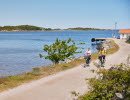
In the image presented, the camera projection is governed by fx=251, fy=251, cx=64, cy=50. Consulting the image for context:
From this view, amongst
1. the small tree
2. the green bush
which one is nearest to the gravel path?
the green bush

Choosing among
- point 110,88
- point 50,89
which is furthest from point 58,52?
point 110,88

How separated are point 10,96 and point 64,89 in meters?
2.92

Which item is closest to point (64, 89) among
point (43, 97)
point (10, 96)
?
point (43, 97)

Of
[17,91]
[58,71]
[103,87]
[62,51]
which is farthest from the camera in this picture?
[62,51]

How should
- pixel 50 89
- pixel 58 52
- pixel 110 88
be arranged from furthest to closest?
pixel 58 52, pixel 50 89, pixel 110 88

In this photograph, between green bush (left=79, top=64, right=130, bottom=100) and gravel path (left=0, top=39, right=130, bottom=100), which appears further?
gravel path (left=0, top=39, right=130, bottom=100)

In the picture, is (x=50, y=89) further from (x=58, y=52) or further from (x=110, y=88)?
(x=58, y=52)

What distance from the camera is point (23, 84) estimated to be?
14367 mm

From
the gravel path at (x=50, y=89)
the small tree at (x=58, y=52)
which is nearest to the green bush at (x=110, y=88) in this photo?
the gravel path at (x=50, y=89)

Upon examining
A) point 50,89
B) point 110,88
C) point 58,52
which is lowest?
point 50,89

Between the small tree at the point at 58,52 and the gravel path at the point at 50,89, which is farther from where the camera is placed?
the small tree at the point at 58,52

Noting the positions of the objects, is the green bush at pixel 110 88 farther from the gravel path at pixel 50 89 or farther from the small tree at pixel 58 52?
the small tree at pixel 58 52

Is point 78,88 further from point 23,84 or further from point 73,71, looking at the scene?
point 73,71

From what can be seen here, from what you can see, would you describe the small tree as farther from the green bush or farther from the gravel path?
the green bush
